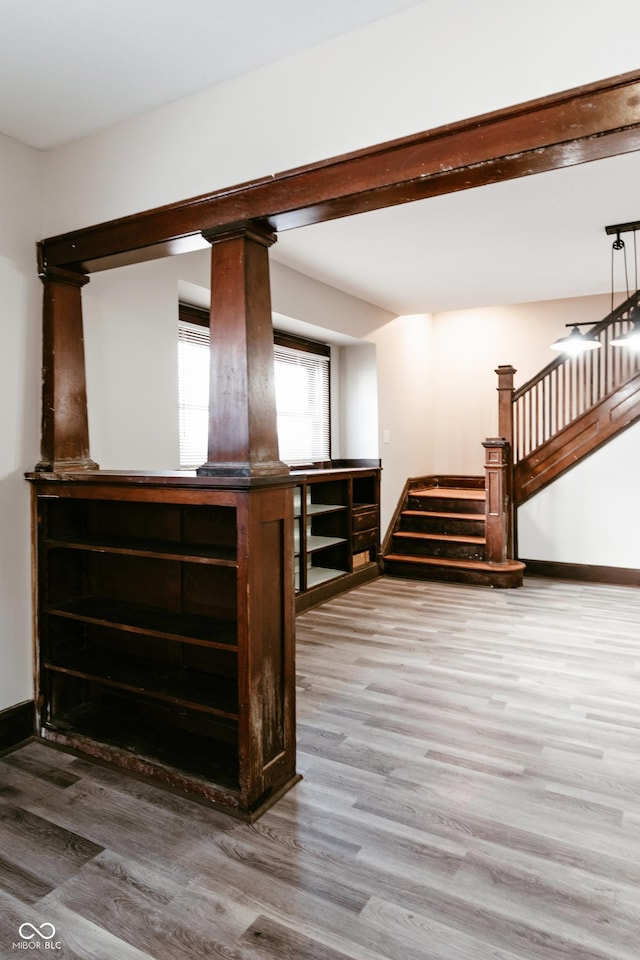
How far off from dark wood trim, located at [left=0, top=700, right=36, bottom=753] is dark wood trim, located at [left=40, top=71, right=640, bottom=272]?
2072 mm

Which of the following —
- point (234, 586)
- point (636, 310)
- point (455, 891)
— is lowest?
point (455, 891)

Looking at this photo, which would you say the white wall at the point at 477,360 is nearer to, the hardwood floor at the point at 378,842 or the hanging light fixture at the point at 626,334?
the hanging light fixture at the point at 626,334

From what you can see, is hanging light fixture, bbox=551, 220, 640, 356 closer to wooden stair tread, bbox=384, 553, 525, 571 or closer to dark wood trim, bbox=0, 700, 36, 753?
wooden stair tread, bbox=384, 553, 525, 571

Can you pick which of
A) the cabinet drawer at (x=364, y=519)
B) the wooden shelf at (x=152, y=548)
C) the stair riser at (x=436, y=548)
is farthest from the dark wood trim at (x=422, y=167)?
the stair riser at (x=436, y=548)

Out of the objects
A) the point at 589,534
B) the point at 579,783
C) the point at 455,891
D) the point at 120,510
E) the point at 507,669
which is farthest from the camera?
the point at 589,534

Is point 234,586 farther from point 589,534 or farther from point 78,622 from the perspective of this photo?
point 589,534

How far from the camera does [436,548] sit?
19.2 feet

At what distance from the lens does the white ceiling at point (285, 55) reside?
1838 millimetres

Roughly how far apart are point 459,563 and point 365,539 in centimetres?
95

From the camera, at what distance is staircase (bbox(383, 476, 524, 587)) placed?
544 centimetres

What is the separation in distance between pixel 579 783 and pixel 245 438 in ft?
6.07

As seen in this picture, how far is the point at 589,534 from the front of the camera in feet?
18.4

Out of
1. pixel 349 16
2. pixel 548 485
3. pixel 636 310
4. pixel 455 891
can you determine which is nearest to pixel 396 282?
pixel 636 310

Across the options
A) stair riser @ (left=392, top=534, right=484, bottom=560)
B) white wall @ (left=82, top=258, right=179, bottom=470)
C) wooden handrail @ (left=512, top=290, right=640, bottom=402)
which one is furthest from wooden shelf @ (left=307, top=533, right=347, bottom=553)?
wooden handrail @ (left=512, top=290, right=640, bottom=402)
